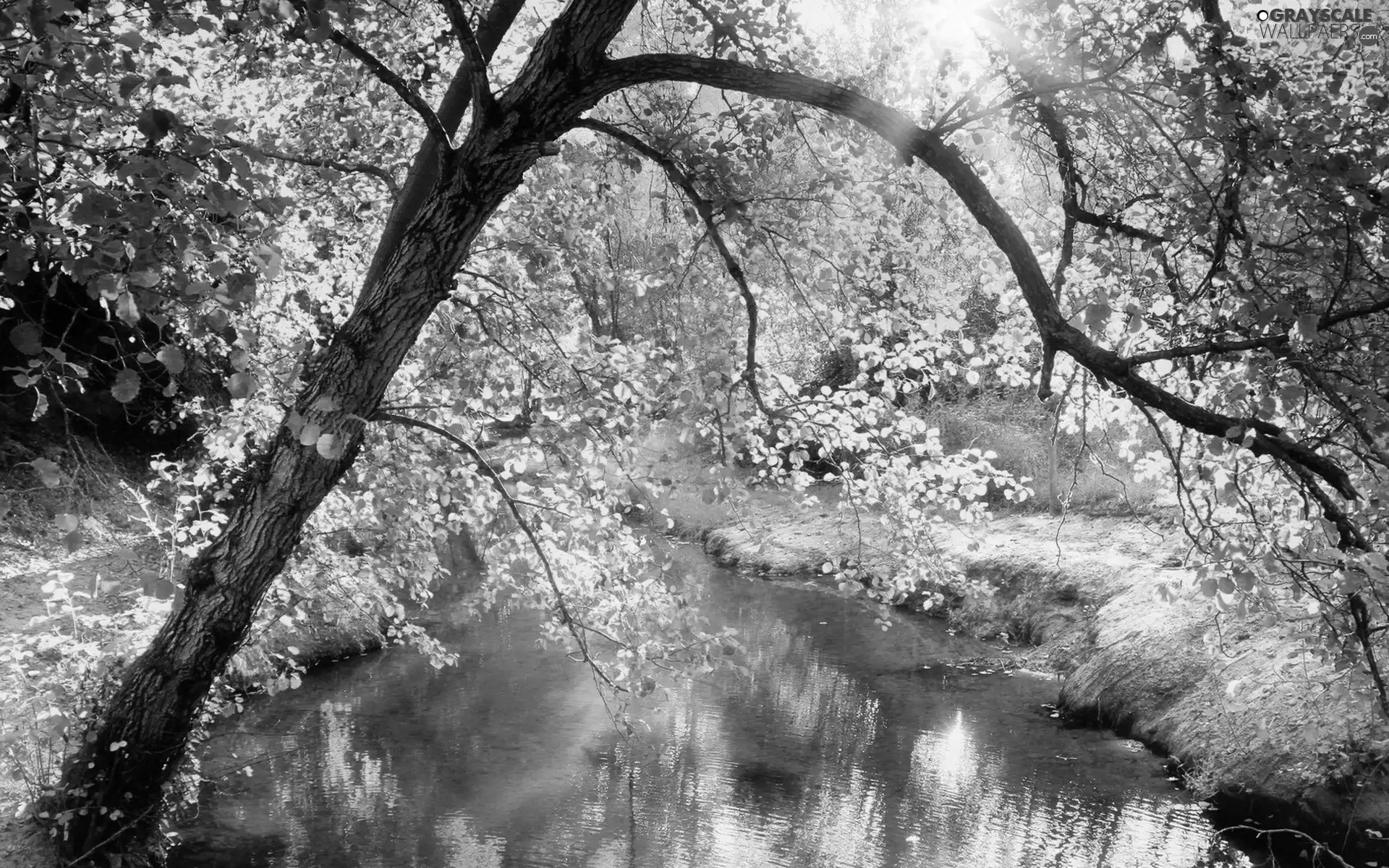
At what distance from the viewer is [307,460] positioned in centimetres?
516

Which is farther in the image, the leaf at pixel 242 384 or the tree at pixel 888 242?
the tree at pixel 888 242

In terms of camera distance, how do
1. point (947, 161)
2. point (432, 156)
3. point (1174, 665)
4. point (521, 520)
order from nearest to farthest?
point (947, 161)
point (432, 156)
point (521, 520)
point (1174, 665)

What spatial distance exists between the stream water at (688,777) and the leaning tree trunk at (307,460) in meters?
1.96

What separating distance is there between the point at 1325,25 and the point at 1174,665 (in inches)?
320

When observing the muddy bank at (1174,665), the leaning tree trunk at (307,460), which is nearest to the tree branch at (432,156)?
the leaning tree trunk at (307,460)

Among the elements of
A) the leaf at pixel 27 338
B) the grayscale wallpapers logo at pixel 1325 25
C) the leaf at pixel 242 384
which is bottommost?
the leaf at pixel 27 338

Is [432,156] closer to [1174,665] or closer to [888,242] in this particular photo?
[888,242]

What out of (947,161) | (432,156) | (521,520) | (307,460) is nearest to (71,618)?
(521,520)

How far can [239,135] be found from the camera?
7715 mm

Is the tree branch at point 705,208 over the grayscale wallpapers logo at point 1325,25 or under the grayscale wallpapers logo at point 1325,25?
under

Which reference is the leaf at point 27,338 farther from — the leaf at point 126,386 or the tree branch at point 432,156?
the tree branch at point 432,156

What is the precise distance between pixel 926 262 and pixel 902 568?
7.05 ft

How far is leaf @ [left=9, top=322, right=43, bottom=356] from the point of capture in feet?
7.98

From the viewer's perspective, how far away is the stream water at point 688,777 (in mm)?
7828
